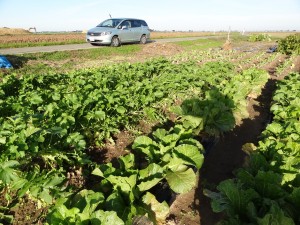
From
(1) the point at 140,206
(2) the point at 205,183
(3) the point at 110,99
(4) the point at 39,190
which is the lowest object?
(2) the point at 205,183

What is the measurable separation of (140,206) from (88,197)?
21.5 inches

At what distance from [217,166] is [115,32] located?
12.4 m

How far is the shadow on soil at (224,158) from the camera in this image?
3.51m

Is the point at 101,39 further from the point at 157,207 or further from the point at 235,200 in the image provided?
the point at 235,200

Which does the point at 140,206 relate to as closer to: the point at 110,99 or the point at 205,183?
the point at 205,183

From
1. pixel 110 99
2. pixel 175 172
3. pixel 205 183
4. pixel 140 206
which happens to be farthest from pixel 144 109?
pixel 140 206

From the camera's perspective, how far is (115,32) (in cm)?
1527

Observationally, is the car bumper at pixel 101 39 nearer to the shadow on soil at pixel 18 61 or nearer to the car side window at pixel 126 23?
the car side window at pixel 126 23

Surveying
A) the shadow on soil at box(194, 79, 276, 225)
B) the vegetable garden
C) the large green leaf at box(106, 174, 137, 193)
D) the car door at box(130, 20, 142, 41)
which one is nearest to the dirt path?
the shadow on soil at box(194, 79, 276, 225)

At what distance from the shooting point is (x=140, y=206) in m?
2.49

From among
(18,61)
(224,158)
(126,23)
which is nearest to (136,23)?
(126,23)

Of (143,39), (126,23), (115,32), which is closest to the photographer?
(115,32)

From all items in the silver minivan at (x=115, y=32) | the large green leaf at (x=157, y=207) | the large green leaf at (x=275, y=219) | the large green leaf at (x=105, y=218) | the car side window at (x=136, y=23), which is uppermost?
the car side window at (x=136, y=23)

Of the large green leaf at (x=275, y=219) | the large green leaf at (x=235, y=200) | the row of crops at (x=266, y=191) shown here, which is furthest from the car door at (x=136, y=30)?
the large green leaf at (x=275, y=219)
